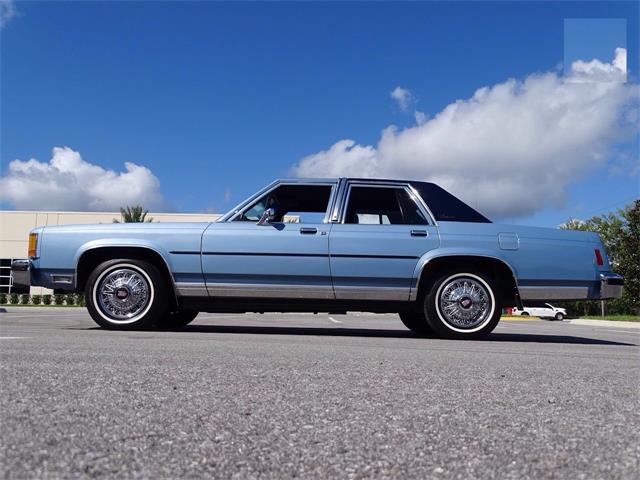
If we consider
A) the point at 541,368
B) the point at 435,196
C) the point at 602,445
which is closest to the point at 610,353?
the point at 541,368

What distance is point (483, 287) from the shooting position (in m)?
5.84

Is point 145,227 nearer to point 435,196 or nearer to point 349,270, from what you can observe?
point 349,270

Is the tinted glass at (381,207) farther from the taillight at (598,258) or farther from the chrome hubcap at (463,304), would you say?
the taillight at (598,258)

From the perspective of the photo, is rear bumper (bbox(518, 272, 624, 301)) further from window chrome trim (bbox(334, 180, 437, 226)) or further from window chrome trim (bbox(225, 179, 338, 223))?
window chrome trim (bbox(225, 179, 338, 223))

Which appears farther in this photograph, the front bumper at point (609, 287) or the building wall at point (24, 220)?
the building wall at point (24, 220)

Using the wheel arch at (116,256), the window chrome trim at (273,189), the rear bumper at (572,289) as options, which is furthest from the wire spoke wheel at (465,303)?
the wheel arch at (116,256)

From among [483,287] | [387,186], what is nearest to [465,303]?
[483,287]

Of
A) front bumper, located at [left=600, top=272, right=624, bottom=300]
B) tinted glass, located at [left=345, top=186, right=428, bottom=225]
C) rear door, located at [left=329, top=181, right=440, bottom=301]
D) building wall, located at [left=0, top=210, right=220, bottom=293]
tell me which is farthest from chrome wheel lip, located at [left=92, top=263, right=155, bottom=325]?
building wall, located at [left=0, top=210, right=220, bottom=293]

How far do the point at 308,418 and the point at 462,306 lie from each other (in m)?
4.23

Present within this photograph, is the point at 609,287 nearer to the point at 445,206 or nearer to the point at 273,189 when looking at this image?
the point at 445,206

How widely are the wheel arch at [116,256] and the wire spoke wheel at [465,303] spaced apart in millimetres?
2932

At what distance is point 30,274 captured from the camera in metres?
6.04

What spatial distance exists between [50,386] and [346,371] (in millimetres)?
1430

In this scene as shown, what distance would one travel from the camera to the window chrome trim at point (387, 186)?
6054 mm
